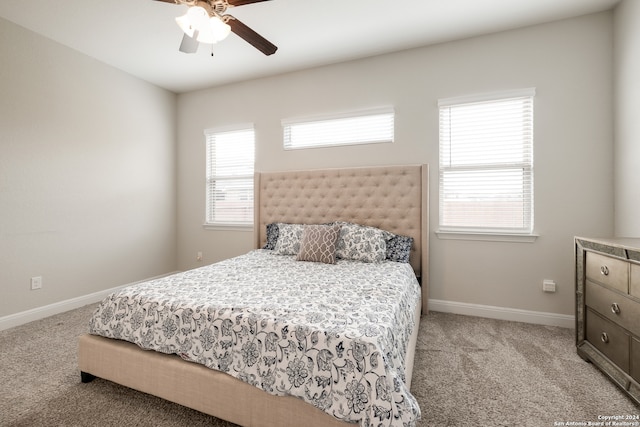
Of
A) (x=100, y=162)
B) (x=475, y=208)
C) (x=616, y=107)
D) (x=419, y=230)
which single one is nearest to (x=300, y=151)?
(x=419, y=230)

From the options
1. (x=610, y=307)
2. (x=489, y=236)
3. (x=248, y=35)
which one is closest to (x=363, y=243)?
(x=489, y=236)

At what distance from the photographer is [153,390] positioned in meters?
1.60

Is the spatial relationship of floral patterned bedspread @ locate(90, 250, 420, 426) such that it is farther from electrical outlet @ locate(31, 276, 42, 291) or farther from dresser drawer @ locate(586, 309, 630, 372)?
electrical outlet @ locate(31, 276, 42, 291)

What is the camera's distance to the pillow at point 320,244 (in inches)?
108

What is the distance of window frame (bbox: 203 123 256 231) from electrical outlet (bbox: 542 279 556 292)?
3269mm

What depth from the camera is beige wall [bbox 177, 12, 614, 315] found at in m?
2.61

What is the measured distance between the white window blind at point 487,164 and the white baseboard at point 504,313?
767 millimetres

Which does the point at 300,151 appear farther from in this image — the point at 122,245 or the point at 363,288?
the point at 122,245

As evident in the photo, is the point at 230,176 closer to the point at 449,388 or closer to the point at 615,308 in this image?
the point at 449,388

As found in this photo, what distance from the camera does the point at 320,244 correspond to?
2.81m

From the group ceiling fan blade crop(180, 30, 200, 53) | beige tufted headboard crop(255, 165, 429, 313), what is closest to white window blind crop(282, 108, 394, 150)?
beige tufted headboard crop(255, 165, 429, 313)

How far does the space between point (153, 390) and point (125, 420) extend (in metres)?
0.17

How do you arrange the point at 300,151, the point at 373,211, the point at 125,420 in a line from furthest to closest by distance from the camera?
the point at 300,151, the point at 373,211, the point at 125,420

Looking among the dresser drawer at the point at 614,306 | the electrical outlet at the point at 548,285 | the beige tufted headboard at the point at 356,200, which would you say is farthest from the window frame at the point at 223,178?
the dresser drawer at the point at 614,306
